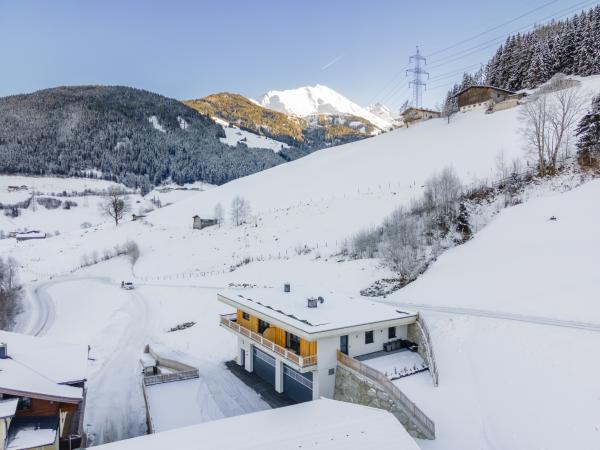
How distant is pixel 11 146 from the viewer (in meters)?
159

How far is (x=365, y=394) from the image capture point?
58.7 feet

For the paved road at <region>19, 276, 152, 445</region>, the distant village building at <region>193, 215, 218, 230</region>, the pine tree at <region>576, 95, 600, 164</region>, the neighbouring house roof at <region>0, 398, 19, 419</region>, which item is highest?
the pine tree at <region>576, 95, 600, 164</region>

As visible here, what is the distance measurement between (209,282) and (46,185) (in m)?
127

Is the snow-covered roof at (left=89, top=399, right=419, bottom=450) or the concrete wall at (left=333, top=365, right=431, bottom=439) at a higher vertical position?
the snow-covered roof at (left=89, top=399, right=419, bottom=450)

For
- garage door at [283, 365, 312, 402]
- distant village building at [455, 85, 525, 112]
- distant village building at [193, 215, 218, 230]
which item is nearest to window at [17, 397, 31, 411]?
garage door at [283, 365, 312, 402]

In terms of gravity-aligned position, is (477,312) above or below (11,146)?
below

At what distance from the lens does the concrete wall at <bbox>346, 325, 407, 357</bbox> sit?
20.5 metres

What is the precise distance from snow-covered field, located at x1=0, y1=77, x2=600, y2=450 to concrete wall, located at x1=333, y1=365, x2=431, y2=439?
3.89 ft

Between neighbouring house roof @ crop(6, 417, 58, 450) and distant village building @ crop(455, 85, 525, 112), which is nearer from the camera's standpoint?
neighbouring house roof @ crop(6, 417, 58, 450)

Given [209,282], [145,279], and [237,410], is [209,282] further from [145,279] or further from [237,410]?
[237,410]

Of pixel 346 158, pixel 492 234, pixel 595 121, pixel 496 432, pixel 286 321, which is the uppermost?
pixel 346 158

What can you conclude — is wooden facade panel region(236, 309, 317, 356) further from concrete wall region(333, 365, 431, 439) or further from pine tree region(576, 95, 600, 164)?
pine tree region(576, 95, 600, 164)

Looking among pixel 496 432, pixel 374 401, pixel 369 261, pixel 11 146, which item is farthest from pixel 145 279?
pixel 11 146

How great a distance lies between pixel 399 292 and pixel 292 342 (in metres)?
11.4
